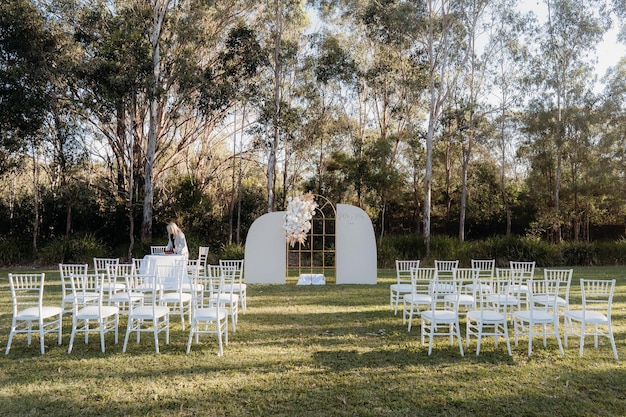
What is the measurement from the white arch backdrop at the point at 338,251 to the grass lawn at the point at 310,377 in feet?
17.3

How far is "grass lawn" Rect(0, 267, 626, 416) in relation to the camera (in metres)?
3.80

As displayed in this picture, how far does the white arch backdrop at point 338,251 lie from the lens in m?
11.9

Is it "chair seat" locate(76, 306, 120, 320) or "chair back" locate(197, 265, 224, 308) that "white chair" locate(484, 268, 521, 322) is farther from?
"chair seat" locate(76, 306, 120, 320)

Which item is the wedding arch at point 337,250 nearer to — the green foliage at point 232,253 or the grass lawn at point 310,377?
the green foliage at point 232,253

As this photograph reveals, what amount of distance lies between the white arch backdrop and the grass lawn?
5.26 metres

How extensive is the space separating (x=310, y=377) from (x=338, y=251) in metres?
7.63

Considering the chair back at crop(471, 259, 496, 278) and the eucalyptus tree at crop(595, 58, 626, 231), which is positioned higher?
the eucalyptus tree at crop(595, 58, 626, 231)

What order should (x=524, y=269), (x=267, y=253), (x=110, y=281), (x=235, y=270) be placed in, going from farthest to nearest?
(x=267, y=253) → (x=524, y=269) → (x=235, y=270) → (x=110, y=281)

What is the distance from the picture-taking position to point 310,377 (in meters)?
4.51

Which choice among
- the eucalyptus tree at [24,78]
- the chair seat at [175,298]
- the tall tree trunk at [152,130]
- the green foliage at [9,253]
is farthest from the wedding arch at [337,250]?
the eucalyptus tree at [24,78]

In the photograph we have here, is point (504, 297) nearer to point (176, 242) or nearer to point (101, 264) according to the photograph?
point (176, 242)

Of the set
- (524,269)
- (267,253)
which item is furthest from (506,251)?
(267,253)

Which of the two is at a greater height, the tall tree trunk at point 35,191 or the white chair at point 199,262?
the tall tree trunk at point 35,191

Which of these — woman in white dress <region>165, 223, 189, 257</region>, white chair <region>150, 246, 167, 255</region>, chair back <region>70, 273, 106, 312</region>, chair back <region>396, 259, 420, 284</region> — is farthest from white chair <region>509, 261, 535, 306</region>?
white chair <region>150, 246, 167, 255</region>
